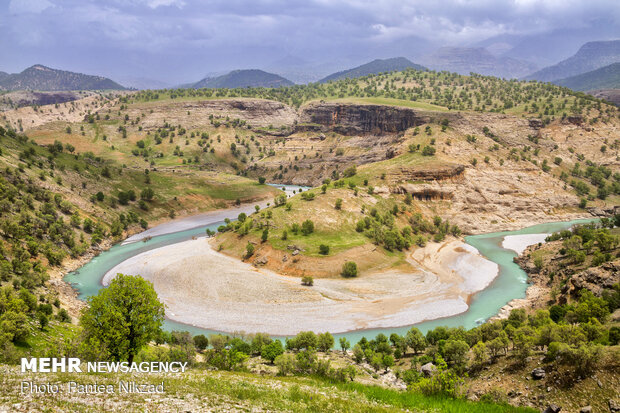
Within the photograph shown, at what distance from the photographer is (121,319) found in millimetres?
27047

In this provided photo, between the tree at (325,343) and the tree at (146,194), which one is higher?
the tree at (146,194)

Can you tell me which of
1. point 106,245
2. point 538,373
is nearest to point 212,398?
point 538,373

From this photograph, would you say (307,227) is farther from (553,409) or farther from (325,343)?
(553,409)

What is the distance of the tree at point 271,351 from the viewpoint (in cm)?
4492

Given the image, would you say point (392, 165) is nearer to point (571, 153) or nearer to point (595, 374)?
point (571, 153)

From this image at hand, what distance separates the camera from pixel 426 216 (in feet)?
372

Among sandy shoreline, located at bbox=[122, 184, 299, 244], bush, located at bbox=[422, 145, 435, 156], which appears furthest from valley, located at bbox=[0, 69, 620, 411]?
sandy shoreline, located at bbox=[122, 184, 299, 244]

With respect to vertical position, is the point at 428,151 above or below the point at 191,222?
above

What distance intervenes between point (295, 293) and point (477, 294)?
38419 millimetres

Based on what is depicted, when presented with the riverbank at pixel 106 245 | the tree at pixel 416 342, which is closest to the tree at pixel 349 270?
the tree at pixel 416 342

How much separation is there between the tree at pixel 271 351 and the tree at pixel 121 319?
778 inches

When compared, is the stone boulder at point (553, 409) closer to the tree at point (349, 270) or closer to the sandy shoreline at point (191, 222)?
the tree at point (349, 270)

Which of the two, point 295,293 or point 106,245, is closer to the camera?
point 295,293

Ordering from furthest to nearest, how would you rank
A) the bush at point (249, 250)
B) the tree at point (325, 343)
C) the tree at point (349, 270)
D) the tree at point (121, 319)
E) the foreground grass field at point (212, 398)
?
the bush at point (249, 250), the tree at point (349, 270), the tree at point (325, 343), the tree at point (121, 319), the foreground grass field at point (212, 398)
